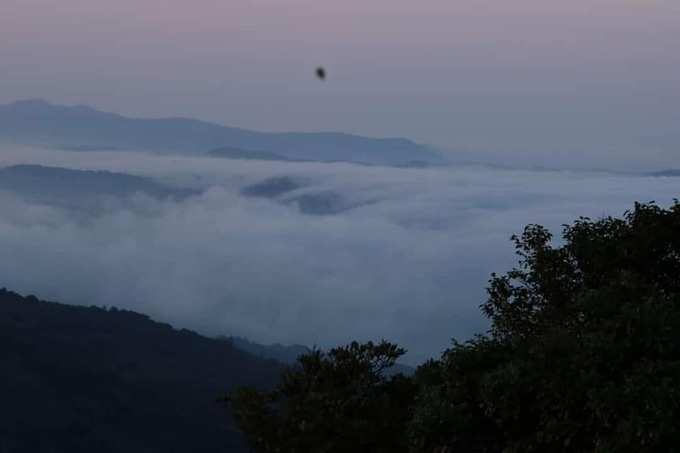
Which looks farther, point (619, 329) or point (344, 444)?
point (344, 444)

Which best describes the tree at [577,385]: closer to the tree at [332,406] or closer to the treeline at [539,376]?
the treeline at [539,376]

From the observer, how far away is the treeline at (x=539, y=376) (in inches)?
599

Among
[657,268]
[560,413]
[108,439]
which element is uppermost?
[657,268]

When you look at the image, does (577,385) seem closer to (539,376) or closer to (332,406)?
(539,376)

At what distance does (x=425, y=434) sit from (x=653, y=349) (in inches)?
172

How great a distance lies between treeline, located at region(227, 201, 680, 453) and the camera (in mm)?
→ 15227

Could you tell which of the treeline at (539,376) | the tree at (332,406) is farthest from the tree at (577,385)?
the tree at (332,406)

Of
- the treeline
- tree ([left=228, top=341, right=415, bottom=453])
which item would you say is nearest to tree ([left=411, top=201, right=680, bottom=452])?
the treeline

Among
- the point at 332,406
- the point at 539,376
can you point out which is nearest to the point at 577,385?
the point at 539,376

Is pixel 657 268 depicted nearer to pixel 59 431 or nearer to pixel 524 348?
pixel 524 348

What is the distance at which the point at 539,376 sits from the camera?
16250 mm

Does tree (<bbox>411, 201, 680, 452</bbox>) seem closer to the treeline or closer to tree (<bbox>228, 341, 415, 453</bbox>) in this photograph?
the treeline

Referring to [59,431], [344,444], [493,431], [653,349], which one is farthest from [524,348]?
[59,431]

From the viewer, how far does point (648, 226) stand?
2175cm
